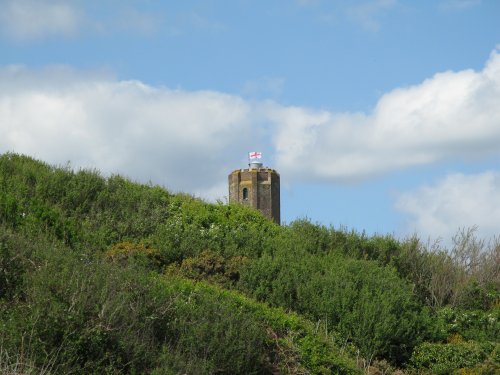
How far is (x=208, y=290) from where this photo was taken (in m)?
12.6

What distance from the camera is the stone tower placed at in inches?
2611

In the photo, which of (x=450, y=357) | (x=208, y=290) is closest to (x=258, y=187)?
(x=450, y=357)

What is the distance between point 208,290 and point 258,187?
177 feet

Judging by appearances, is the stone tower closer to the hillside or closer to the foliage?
the hillside

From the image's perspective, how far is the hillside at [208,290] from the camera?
9250 millimetres

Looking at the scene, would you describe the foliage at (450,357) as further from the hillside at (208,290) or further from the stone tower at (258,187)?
the stone tower at (258,187)

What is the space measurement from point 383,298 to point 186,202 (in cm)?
903

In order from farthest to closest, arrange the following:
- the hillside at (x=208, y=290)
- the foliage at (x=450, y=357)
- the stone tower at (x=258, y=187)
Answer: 1. the stone tower at (x=258, y=187)
2. the foliage at (x=450, y=357)
3. the hillside at (x=208, y=290)

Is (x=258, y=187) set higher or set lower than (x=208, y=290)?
higher

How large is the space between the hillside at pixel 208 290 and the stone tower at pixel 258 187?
43.0 meters

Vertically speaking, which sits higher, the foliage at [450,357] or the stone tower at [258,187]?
the stone tower at [258,187]

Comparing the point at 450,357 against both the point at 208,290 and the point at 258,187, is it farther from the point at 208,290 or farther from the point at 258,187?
the point at 258,187

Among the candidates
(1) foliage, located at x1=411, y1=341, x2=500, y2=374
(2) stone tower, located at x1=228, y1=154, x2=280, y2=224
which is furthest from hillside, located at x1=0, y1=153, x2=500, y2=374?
(2) stone tower, located at x1=228, y1=154, x2=280, y2=224

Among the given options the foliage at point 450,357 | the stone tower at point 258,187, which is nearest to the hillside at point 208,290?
the foliage at point 450,357
